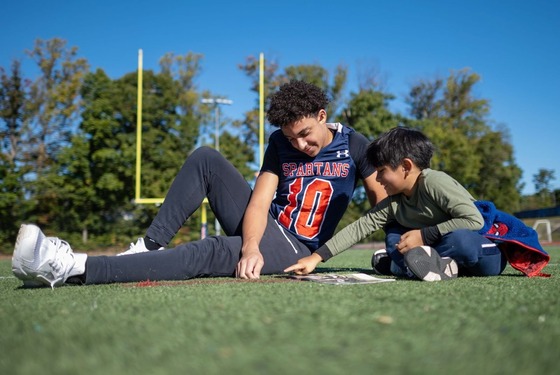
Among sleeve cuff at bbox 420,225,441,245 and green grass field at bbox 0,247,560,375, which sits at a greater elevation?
sleeve cuff at bbox 420,225,441,245

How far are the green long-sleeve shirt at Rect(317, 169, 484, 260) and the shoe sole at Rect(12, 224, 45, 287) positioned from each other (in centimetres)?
132

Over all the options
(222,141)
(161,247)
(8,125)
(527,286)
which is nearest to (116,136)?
(8,125)

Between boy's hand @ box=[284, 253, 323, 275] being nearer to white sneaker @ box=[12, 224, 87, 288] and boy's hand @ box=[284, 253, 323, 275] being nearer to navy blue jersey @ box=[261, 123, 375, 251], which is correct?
navy blue jersey @ box=[261, 123, 375, 251]

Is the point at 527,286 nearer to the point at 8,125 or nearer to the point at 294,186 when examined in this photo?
the point at 294,186

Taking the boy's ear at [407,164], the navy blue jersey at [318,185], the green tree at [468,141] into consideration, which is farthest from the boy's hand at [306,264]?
the green tree at [468,141]

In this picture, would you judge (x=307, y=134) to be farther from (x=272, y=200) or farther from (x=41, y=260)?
(x=41, y=260)

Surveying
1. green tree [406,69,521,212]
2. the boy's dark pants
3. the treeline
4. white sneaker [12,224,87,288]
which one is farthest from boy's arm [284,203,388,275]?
green tree [406,69,521,212]

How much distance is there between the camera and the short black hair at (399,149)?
263 cm

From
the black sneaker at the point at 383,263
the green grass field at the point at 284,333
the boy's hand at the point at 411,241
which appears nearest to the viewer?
the green grass field at the point at 284,333

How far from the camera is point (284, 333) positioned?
1.15 metres

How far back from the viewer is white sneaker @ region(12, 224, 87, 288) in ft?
6.98

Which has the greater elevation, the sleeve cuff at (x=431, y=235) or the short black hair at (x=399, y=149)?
the short black hair at (x=399, y=149)

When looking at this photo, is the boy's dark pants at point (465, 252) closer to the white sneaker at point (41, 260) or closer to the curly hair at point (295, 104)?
the curly hair at point (295, 104)

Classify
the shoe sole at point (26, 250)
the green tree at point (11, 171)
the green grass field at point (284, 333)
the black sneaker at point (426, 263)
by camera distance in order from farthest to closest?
the green tree at point (11, 171) < the black sneaker at point (426, 263) < the shoe sole at point (26, 250) < the green grass field at point (284, 333)
